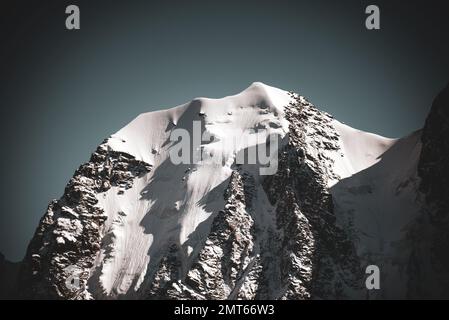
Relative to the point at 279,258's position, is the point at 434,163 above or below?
above

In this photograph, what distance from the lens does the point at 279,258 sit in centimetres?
19975

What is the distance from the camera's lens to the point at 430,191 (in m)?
200

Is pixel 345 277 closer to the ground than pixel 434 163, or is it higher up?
closer to the ground

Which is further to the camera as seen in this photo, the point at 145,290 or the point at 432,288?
the point at 145,290
